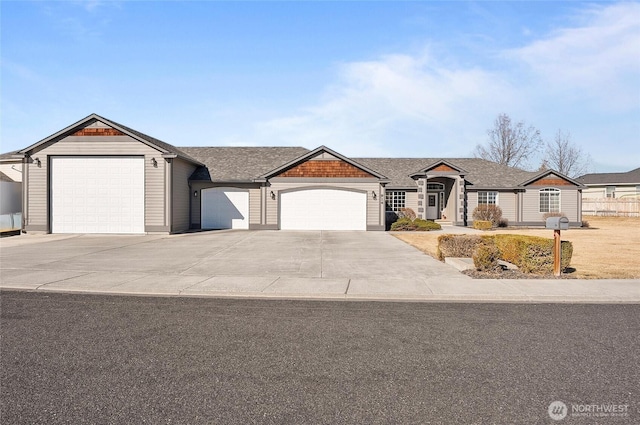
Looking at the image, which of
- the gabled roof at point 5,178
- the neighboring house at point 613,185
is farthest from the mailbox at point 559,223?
the neighboring house at point 613,185

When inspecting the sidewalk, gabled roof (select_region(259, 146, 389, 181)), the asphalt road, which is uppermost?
gabled roof (select_region(259, 146, 389, 181))

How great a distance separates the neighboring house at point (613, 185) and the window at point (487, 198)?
2975 centimetres

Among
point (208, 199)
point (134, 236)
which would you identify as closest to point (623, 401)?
point (134, 236)

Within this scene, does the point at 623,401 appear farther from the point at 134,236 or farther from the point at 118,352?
the point at 134,236

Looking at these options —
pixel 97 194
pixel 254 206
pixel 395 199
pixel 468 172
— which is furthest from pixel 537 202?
pixel 97 194

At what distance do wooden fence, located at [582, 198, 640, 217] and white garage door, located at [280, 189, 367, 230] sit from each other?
37616mm

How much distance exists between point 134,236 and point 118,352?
716 inches

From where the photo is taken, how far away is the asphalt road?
3.56 meters

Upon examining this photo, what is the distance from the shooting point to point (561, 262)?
10633mm

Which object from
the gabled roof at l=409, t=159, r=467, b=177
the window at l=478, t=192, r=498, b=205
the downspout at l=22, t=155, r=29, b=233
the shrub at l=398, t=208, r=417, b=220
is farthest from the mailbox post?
the downspout at l=22, t=155, r=29, b=233

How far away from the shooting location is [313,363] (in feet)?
15.2

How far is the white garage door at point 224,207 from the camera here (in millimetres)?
26875

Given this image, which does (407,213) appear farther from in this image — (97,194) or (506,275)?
(97,194)

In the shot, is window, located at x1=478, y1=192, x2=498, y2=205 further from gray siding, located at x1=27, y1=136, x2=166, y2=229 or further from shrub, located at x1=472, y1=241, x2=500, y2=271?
gray siding, located at x1=27, y1=136, x2=166, y2=229
